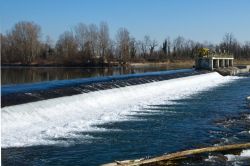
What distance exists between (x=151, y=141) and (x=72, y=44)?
85128 millimetres

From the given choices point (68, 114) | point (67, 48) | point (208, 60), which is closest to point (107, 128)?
point (68, 114)

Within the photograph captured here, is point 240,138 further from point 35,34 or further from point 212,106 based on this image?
point 35,34

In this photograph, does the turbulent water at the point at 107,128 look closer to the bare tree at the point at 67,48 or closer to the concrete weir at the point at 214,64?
the concrete weir at the point at 214,64

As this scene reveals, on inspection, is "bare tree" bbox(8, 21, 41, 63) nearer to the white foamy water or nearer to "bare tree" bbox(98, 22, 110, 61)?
"bare tree" bbox(98, 22, 110, 61)

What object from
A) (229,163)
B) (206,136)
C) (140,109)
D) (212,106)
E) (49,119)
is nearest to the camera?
(229,163)

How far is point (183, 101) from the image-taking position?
24.0 metres

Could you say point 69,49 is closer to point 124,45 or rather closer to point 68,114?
point 124,45

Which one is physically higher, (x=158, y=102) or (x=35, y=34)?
(x=35, y=34)

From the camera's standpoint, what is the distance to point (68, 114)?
55.8ft

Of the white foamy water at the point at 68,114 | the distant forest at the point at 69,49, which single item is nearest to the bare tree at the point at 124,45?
the distant forest at the point at 69,49

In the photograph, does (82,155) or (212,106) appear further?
(212,106)

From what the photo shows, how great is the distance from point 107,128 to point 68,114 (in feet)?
9.62

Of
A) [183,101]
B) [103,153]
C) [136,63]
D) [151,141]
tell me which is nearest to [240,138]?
[151,141]

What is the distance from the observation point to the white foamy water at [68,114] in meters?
12.8
